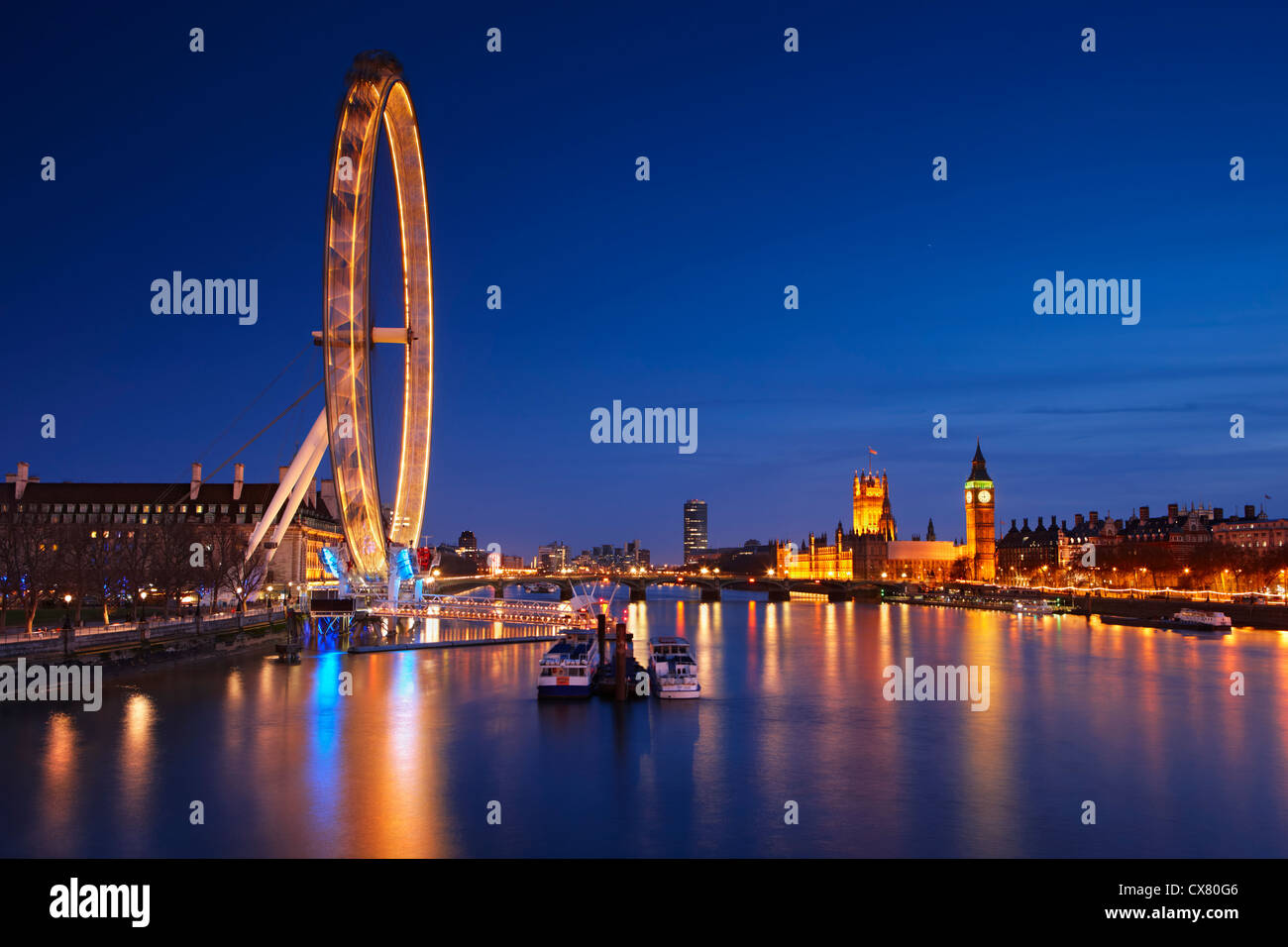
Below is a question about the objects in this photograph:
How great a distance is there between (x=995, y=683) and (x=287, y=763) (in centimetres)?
2593

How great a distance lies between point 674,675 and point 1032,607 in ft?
224

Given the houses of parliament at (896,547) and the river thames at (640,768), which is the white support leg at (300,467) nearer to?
the river thames at (640,768)

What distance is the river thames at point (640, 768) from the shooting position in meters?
18.6

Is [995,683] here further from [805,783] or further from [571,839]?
[571,839]

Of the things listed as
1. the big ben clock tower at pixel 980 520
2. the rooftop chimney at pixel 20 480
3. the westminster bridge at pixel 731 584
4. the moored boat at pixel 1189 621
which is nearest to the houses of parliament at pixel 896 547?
the big ben clock tower at pixel 980 520

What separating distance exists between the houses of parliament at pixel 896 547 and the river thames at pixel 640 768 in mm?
136331

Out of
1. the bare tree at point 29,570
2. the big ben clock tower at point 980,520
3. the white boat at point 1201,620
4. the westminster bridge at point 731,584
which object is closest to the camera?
the bare tree at point 29,570

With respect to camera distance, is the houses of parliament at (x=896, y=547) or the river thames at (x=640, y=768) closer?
the river thames at (x=640, y=768)

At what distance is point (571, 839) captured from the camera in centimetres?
1853

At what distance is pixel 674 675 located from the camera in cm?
3603

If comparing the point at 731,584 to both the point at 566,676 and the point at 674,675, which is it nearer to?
the point at 674,675

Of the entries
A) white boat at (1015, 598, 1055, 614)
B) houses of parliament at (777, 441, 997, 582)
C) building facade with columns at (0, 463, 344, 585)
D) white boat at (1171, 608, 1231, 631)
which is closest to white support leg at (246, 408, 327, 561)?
building facade with columns at (0, 463, 344, 585)

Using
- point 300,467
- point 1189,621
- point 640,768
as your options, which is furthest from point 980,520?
point 640,768

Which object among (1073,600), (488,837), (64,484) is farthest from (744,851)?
(1073,600)
